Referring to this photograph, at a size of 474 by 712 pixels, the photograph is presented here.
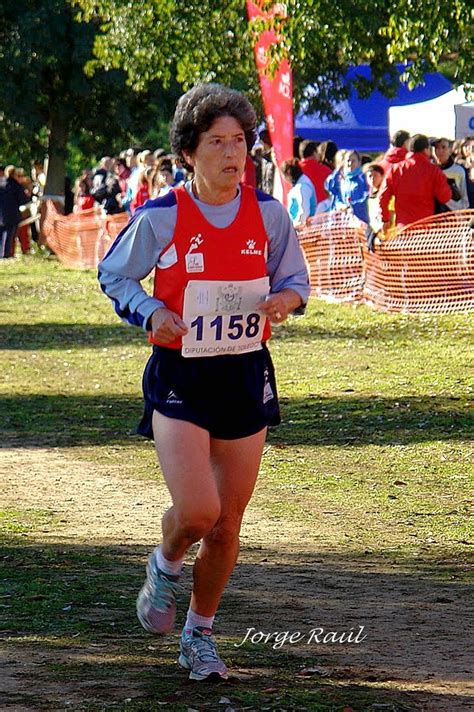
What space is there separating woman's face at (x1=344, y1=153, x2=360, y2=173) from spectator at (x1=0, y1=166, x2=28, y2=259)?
1747 cm

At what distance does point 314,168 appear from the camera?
21359mm

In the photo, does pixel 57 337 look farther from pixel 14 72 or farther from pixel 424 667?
pixel 14 72

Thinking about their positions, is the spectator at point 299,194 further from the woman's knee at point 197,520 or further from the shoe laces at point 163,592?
the woman's knee at point 197,520

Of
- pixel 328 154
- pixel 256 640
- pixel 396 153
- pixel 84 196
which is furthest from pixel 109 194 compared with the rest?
pixel 256 640

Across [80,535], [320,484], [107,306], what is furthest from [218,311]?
[107,306]

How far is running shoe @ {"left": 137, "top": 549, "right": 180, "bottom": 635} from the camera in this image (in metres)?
5.04

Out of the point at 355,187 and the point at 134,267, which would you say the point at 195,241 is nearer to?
the point at 134,267

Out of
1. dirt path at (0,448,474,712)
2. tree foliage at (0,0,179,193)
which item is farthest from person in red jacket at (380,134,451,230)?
tree foliage at (0,0,179,193)

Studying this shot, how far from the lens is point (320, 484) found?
9094 millimetres

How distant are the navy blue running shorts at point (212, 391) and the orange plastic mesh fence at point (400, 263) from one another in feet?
40.5

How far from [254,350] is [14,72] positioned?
35.0 metres

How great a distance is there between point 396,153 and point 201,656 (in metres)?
14.5

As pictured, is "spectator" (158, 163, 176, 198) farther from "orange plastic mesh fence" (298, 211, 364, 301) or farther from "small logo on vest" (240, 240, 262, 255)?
"small logo on vest" (240, 240, 262, 255)

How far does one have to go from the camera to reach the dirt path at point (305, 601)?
197 inches
